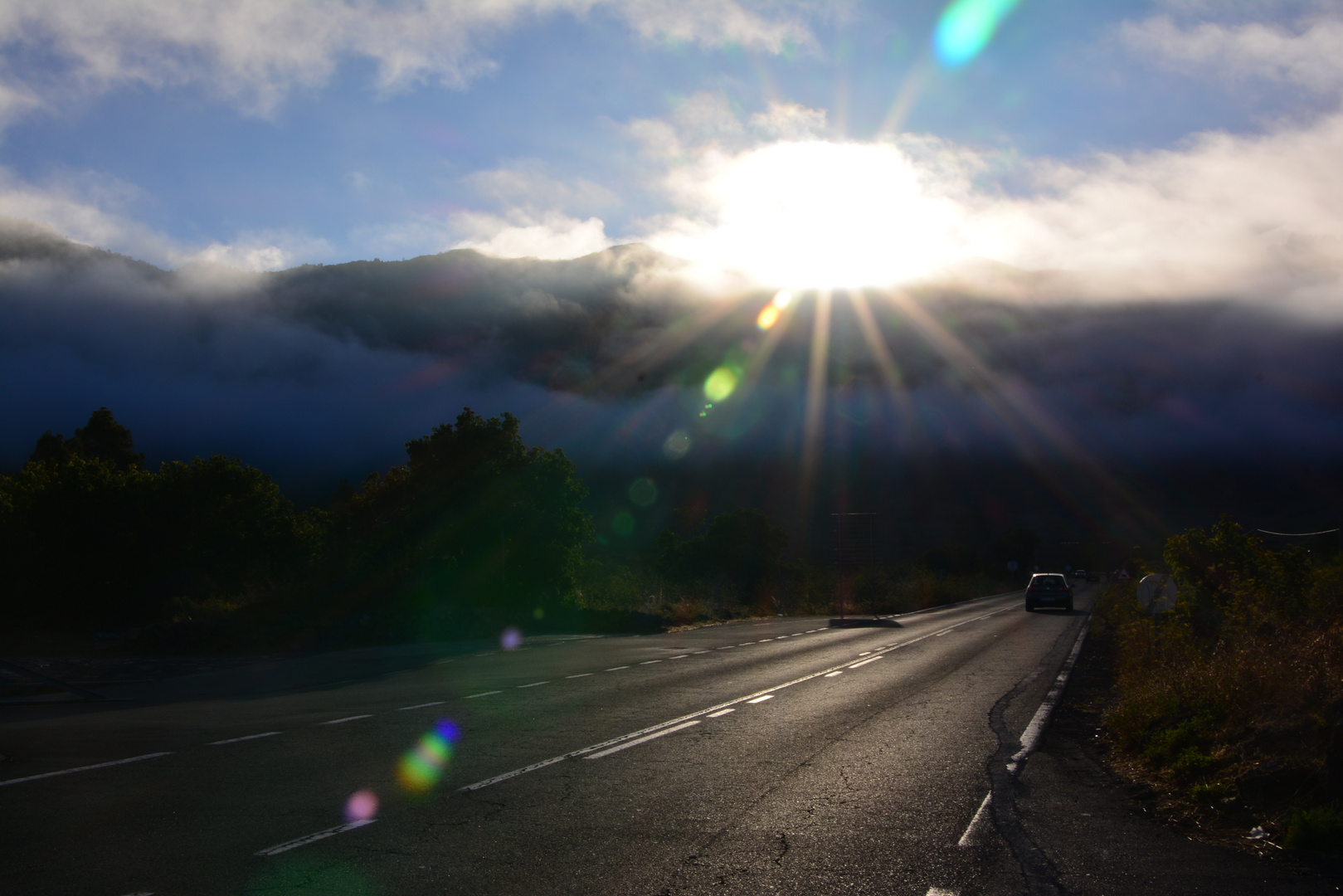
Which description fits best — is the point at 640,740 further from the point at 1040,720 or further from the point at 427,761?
the point at 1040,720

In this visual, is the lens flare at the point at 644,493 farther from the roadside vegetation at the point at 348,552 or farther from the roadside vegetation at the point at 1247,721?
the roadside vegetation at the point at 1247,721

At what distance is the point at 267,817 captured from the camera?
21.0 ft

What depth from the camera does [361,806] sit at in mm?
6715

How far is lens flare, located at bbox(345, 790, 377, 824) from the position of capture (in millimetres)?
6395

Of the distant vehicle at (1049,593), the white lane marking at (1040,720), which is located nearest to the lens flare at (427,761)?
the white lane marking at (1040,720)

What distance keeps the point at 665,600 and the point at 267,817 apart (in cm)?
3396

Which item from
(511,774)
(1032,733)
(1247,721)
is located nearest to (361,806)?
(511,774)

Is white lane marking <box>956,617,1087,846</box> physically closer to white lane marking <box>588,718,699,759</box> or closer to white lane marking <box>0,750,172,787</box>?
white lane marking <box>588,718,699,759</box>

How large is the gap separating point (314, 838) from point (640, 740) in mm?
4146

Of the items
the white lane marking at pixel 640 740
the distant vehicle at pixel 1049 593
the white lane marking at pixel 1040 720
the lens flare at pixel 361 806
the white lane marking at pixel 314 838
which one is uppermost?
the white lane marking at pixel 314 838

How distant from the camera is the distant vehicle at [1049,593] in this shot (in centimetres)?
4103

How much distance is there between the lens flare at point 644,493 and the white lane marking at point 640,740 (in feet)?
487

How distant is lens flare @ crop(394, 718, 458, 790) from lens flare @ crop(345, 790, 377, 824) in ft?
0.20

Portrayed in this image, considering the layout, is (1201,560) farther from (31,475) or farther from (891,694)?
(31,475)
